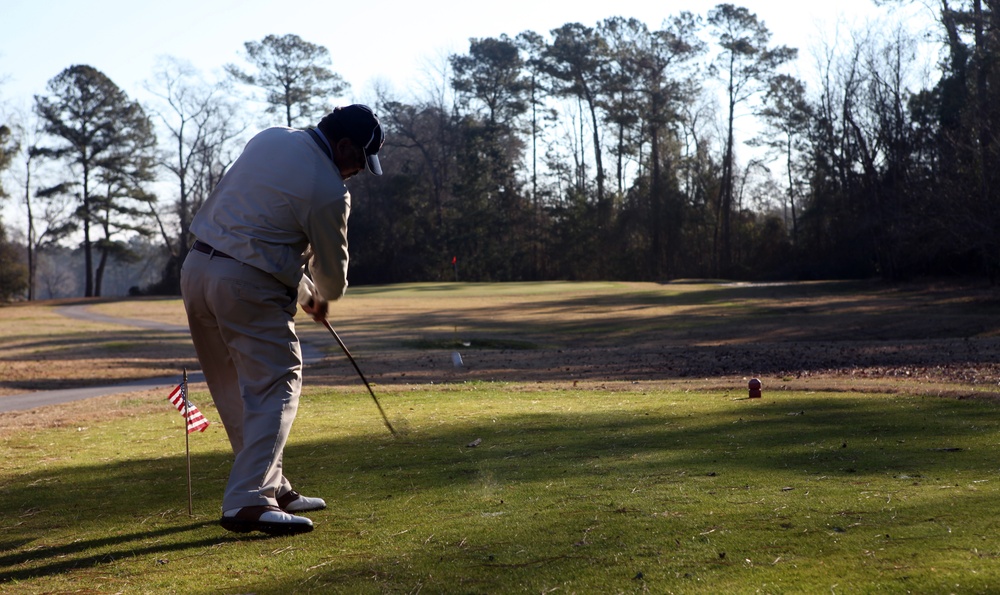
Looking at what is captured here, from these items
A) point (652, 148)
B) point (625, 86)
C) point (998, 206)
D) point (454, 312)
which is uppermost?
point (625, 86)

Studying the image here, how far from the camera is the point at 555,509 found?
456 centimetres

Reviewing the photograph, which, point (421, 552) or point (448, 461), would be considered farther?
point (448, 461)

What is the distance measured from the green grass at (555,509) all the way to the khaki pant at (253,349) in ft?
1.01

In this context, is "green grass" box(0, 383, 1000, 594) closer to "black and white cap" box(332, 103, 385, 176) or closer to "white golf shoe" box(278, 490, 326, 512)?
"white golf shoe" box(278, 490, 326, 512)

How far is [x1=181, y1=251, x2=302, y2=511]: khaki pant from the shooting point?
14.5 ft

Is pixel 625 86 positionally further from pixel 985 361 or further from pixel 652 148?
pixel 985 361

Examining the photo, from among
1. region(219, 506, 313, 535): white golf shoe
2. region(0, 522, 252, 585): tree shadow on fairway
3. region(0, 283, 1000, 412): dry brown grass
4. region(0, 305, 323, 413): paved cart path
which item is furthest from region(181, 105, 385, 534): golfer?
region(0, 305, 323, 413): paved cart path

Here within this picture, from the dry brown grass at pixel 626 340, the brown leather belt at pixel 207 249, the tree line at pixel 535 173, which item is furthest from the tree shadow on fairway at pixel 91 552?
the tree line at pixel 535 173

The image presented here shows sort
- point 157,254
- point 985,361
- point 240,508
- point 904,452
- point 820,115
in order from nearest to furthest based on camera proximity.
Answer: point 240,508
point 904,452
point 985,361
point 820,115
point 157,254

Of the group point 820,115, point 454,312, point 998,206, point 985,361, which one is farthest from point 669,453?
point 820,115

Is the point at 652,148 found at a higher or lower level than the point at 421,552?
higher

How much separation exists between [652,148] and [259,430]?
70.6 m

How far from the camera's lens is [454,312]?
40.6 meters

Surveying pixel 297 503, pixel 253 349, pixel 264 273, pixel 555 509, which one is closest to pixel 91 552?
pixel 297 503
